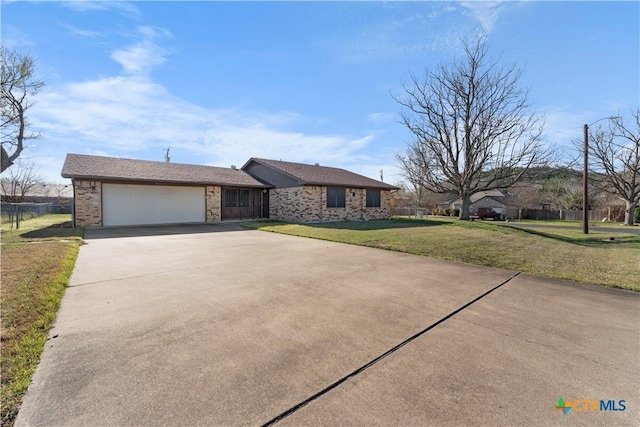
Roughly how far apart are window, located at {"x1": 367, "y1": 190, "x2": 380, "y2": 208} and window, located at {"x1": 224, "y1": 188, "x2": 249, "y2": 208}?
915 cm

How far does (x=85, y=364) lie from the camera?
2545 millimetres

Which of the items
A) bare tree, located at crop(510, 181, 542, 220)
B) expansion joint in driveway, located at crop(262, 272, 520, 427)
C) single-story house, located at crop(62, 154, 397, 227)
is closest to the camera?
expansion joint in driveway, located at crop(262, 272, 520, 427)

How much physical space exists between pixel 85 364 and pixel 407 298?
3.96 m

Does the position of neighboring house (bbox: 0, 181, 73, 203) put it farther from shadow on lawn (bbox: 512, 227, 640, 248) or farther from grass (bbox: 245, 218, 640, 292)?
shadow on lawn (bbox: 512, 227, 640, 248)

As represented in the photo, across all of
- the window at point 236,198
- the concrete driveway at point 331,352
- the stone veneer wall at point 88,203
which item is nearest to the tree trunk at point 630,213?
the concrete driveway at point 331,352

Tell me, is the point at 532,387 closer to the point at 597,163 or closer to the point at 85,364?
the point at 85,364

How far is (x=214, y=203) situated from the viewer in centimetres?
1836

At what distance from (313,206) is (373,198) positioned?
6141 millimetres

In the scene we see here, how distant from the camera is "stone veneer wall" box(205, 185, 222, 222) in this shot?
18109 mm

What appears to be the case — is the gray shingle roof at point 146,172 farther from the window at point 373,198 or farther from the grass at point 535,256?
the grass at point 535,256

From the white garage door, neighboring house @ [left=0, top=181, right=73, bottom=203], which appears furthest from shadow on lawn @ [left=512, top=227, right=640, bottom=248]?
neighboring house @ [left=0, top=181, right=73, bottom=203]

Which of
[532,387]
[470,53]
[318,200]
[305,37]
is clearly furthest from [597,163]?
[532,387]

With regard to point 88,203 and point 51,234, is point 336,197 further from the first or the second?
point 51,234

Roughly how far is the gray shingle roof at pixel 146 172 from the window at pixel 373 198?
26.4 ft
